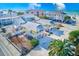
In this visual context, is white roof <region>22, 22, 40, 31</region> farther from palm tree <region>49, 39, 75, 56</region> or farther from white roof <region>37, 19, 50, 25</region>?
palm tree <region>49, 39, 75, 56</region>

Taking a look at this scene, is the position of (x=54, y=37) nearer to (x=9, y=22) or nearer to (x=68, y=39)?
(x=68, y=39)

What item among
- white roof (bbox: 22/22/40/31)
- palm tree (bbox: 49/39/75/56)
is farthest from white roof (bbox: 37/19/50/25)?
palm tree (bbox: 49/39/75/56)

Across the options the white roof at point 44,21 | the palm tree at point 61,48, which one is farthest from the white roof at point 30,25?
the palm tree at point 61,48

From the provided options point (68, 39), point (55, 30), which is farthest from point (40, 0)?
point (68, 39)

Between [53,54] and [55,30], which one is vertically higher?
[55,30]

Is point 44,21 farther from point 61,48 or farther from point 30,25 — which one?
point 61,48

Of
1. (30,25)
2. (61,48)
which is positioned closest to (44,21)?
(30,25)

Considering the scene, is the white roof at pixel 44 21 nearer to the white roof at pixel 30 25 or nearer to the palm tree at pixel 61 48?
the white roof at pixel 30 25

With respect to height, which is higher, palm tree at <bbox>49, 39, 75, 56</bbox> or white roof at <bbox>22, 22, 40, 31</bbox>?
white roof at <bbox>22, 22, 40, 31</bbox>
